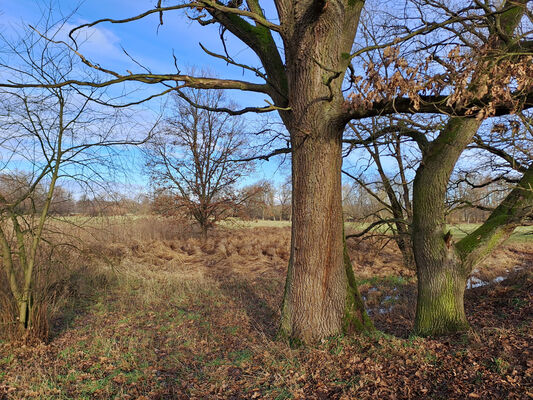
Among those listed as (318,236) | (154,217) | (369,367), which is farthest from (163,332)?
(154,217)

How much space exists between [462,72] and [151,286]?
9178mm

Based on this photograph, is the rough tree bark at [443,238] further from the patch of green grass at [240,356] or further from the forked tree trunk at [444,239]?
the patch of green grass at [240,356]

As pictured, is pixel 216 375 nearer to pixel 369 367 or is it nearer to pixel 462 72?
pixel 369 367

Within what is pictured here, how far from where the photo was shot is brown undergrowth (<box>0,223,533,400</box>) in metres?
3.48

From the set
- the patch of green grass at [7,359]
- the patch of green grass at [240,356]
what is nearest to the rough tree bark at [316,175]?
the patch of green grass at [240,356]

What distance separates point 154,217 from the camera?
20203mm

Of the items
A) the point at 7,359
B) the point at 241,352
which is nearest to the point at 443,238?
the point at 241,352

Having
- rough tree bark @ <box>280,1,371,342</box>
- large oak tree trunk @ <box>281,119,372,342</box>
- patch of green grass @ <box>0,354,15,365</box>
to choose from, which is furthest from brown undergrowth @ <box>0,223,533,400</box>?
rough tree bark @ <box>280,1,371,342</box>

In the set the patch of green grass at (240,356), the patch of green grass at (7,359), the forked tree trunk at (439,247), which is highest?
the forked tree trunk at (439,247)

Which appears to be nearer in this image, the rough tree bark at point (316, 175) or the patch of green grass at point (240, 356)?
the patch of green grass at point (240, 356)

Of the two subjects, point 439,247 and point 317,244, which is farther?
point 439,247

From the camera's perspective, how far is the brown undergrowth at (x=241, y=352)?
137 inches

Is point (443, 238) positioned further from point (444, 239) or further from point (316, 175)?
point (316, 175)

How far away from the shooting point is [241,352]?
17.1 ft
